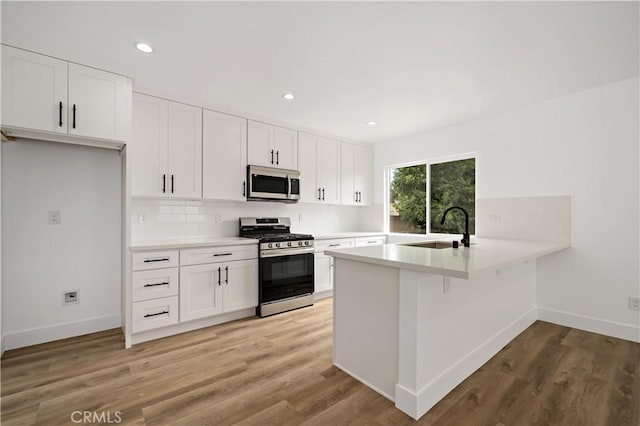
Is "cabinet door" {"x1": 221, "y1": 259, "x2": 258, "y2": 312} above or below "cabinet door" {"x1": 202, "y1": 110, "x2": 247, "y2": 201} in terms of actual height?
below

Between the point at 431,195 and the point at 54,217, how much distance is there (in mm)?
4479

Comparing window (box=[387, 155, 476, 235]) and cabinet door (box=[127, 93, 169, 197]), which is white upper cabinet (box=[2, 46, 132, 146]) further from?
window (box=[387, 155, 476, 235])

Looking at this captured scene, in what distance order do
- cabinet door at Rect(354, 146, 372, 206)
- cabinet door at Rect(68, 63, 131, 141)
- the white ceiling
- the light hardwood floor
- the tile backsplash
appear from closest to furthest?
the light hardwood floor → the white ceiling → cabinet door at Rect(68, 63, 131, 141) → the tile backsplash → cabinet door at Rect(354, 146, 372, 206)

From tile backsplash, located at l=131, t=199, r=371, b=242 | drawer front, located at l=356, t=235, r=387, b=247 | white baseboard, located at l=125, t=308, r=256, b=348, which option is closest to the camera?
white baseboard, located at l=125, t=308, r=256, b=348

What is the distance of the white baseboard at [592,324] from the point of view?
105 inches

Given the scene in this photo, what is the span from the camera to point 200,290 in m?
2.93

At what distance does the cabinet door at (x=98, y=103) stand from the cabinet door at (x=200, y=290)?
1.38 m

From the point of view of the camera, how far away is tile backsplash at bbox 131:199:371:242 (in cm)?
320

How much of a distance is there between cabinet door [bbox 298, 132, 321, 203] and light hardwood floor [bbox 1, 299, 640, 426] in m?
2.09

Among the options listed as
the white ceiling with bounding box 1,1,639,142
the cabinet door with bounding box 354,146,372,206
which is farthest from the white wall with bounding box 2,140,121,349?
the cabinet door with bounding box 354,146,372,206

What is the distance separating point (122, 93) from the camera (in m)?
2.58

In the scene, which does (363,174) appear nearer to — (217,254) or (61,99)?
(217,254)

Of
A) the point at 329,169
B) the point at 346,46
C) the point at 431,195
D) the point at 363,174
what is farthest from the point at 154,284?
the point at 431,195

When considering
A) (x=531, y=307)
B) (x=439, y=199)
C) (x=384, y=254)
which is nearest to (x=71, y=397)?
(x=384, y=254)
